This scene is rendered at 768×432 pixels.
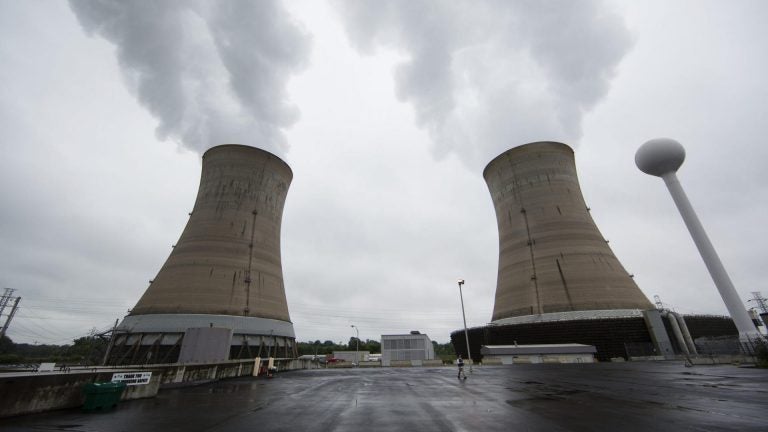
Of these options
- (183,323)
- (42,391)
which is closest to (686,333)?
(183,323)

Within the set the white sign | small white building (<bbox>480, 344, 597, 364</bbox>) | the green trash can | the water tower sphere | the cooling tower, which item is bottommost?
the green trash can

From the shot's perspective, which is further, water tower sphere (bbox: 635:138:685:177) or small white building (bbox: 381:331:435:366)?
small white building (bbox: 381:331:435:366)

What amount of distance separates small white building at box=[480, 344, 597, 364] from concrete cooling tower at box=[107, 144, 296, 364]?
21897 millimetres

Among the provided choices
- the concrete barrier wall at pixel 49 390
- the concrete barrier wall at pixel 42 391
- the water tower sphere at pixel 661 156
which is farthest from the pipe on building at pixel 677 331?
the concrete barrier wall at pixel 42 391

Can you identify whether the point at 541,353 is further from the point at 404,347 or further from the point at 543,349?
the point at 404,347

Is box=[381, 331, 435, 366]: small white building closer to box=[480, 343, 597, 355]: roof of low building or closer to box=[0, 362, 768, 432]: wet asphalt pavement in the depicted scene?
box=[480, 343, 597, 355]: roof of low building

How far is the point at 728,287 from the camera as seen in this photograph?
2980cm

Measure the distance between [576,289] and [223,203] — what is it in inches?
1315

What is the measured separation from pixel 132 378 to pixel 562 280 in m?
33.0

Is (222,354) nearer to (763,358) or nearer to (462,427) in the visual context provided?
(462,427)

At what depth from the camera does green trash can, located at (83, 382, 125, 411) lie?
8.81m

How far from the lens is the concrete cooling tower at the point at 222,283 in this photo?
24.9 m

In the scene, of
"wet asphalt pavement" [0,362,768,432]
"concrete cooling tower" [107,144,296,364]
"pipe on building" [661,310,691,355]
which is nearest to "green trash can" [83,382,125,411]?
"wet asphalt pavement" [0,362,768,432]

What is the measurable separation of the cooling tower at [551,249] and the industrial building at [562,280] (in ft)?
0.30
